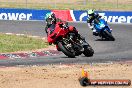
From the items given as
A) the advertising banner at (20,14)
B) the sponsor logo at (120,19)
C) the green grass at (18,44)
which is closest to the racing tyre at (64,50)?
the green grass at (18,44)

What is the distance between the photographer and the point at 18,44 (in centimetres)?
2505

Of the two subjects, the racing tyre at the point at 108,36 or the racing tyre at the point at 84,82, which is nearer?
the racing tyre at the point at 84,82

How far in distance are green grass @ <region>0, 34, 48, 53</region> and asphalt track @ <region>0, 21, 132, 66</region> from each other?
2.70 metres

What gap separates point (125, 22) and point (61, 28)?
20776 millimetres

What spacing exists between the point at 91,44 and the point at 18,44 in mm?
3877

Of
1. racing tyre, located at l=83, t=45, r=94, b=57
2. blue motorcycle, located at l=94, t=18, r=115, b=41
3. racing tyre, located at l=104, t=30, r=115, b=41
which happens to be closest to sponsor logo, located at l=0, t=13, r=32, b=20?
blue motorcycle, located at l=94, t=18, r=115, b=41

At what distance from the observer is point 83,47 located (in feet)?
64.4

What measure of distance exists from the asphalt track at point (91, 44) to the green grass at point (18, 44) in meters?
2.70

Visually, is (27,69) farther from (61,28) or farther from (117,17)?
(117,17)

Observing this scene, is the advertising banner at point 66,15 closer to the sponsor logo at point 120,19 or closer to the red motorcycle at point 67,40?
the sponsor logo at point 120,19

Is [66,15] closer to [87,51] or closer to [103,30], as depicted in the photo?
[103,30]

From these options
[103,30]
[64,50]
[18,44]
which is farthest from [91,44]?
[64,50]

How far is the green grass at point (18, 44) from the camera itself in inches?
913

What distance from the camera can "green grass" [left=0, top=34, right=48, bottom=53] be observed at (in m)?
23.2
